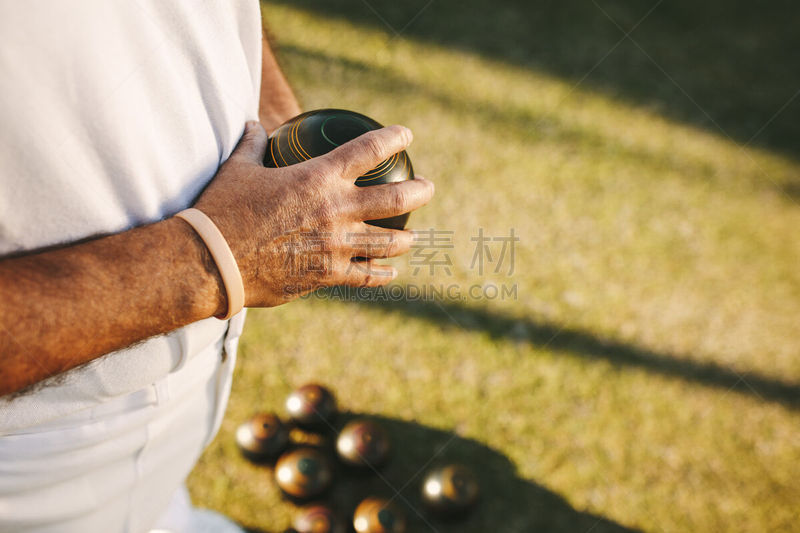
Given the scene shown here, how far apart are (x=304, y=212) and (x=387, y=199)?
25 centimetres

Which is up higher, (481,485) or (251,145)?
(251,145)

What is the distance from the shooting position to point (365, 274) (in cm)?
153

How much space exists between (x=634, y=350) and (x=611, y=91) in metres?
2.58

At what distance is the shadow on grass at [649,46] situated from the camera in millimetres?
4750

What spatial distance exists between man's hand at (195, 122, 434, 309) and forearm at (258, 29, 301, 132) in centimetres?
41

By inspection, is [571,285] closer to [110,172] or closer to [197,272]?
[197,272]

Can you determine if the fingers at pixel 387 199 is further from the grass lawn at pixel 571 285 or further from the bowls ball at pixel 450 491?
the grass lawn at pixel 571 285

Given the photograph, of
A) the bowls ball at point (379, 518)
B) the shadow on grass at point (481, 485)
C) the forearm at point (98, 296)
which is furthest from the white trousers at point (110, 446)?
the shadow on grass at point (481, 485)

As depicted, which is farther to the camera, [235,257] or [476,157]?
[476,157]

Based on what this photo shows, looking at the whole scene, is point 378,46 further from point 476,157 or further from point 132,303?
point 132,303

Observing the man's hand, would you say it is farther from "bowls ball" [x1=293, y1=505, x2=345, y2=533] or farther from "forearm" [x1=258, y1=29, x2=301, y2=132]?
"bowls ball" [x1=293, y1=505, x2=345, y2=533]

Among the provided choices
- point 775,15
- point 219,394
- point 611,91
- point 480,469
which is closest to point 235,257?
point 219,394

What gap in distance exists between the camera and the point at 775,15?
5.61 metres

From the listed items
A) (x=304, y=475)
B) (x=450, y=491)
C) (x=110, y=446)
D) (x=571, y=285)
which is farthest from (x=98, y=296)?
(x=571, y=285)
